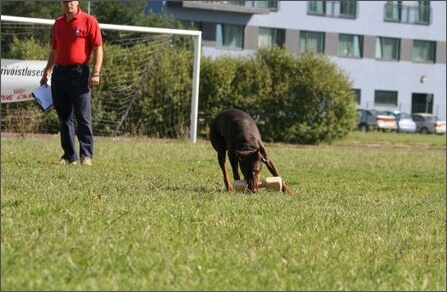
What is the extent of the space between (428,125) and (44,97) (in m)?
42.6

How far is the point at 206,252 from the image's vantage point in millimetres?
5234

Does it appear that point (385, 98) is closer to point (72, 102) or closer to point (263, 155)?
point (72, 102)

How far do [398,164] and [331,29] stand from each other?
38999 mm

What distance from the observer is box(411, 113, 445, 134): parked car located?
170ft

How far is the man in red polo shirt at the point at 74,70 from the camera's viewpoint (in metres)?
11.0

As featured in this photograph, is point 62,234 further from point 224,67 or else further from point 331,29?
point 331,29

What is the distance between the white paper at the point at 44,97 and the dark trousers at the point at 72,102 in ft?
1.78

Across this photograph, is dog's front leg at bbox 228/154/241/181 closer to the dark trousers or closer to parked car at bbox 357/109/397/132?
the dark trousers

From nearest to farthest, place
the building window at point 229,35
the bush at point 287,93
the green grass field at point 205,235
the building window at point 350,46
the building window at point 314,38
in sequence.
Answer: the green grass field at point 205,235
the bush at point 287,93
the building window at point 229,35
the building window at point 314,38
the building window at point 350,46

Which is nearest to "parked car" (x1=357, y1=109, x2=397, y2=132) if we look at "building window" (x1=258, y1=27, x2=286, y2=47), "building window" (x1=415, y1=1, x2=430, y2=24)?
"building window" (x1=258, y1=27, x2=286, y2=47)

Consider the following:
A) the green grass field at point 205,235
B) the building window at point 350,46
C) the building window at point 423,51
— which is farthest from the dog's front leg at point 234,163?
the building window at point 423,51

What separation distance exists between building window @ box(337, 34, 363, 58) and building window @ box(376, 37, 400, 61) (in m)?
1.41

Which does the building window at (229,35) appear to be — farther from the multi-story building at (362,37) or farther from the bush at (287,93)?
the bush at (287,93)

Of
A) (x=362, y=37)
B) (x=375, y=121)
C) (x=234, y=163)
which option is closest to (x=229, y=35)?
(x=362, y=37)
